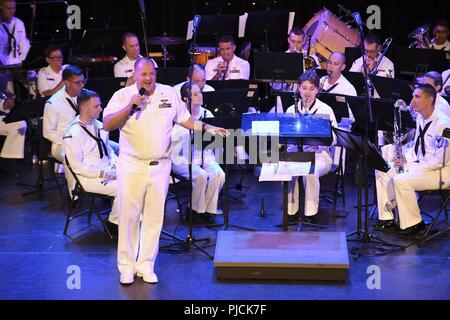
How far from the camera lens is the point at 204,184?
8.33 m

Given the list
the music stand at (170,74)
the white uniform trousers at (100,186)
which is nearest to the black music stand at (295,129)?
the white uniform trousers at (100,186)

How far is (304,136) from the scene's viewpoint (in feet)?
23.4

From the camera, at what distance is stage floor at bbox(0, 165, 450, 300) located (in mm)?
6410

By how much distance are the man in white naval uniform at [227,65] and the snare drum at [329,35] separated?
103 centimetres

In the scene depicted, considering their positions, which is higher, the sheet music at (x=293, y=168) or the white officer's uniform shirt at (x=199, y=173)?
the sheet music at (x=293, y=168)

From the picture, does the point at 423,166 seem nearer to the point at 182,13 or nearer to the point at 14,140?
the point at 14,140

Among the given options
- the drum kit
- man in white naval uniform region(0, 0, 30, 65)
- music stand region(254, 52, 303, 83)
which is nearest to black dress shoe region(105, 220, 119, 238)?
music stand region(254, 52, 303, 83)

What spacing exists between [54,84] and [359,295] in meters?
5.72

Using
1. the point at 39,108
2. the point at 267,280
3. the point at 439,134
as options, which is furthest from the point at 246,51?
the point at 267,280

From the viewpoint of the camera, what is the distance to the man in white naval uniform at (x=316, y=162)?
8.30 metres

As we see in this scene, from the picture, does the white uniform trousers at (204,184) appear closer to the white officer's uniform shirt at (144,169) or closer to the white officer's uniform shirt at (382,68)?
the white officer's uniform shirt at (144,169)

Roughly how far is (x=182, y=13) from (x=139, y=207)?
638 cm
